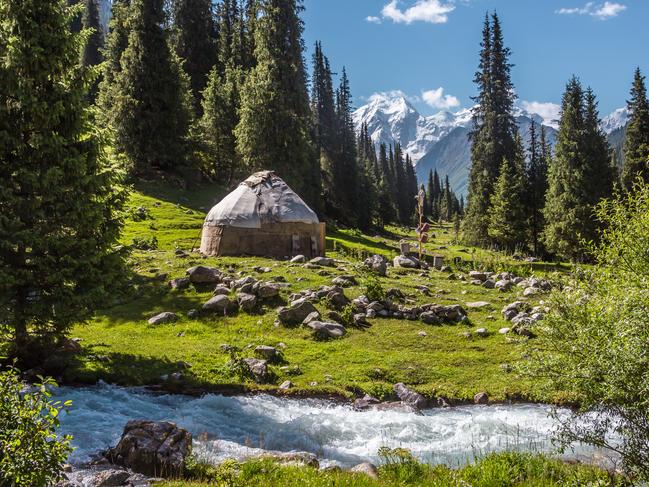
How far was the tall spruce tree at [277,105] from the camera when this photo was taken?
45.9 meters

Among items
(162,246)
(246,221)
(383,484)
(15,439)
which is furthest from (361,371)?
(162,246)

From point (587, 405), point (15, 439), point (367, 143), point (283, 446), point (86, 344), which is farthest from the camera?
point (367, 143)

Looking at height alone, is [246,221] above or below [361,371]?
above

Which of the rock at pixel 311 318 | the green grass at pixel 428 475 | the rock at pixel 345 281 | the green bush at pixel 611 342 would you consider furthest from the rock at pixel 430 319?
the green grass at pixel 428 475

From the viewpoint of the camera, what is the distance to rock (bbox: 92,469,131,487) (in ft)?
24.7

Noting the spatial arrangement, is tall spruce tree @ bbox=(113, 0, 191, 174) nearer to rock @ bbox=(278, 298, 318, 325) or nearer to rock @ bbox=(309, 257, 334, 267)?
rock @ bbox=(309, 257, 334, 267)

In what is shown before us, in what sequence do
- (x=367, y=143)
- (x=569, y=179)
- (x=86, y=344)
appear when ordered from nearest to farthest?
(x=86, y=344)
(x=569, y=179)
(x=367, y=143)

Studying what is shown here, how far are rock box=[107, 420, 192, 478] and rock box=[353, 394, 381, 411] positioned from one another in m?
5.20

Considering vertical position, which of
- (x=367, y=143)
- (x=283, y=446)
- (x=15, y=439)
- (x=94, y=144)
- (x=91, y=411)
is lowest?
(x=283, y=446)

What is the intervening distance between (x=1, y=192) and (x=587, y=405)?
14370 mm

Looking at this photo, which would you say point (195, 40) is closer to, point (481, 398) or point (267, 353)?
point (267, 353)

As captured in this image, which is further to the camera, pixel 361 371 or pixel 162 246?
pixel 162 246

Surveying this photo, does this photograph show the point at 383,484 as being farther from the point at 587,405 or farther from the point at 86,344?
the point at 86,344

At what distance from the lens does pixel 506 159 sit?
5191 centimetres
